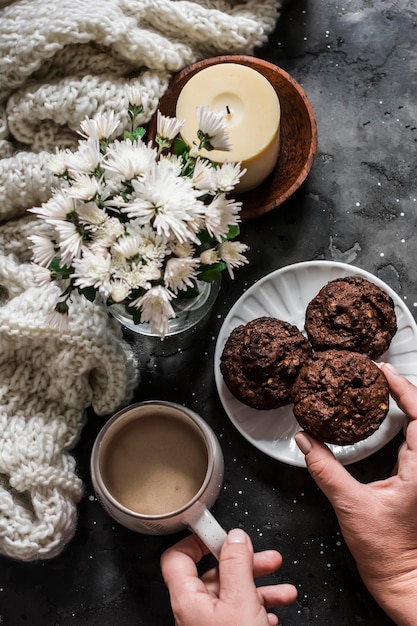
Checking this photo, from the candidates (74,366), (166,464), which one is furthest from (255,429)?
(74,366)

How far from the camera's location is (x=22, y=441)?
102 cm

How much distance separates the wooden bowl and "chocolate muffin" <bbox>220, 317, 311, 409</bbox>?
180 mm

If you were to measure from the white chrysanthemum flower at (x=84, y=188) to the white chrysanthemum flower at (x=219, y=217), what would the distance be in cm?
12

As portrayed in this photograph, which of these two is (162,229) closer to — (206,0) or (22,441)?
(22,441)

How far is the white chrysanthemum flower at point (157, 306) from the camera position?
2.39ft

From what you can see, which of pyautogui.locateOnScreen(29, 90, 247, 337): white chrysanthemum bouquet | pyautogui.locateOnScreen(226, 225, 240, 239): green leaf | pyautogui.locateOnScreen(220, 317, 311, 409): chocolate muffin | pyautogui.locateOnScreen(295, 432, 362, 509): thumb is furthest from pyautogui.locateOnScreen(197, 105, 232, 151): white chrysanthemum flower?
pyautogui.locateOnScreen(295, 432, 362, 509): thumb

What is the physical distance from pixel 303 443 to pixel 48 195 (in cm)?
51

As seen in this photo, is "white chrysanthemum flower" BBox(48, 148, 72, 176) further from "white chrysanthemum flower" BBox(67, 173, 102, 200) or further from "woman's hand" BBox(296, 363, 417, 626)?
"woman's hand" BBox(296, 363, 417, 626)

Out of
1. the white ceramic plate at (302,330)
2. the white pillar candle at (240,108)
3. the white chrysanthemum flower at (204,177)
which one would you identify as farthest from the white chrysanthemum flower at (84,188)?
the white ceramic plate at (302,330)

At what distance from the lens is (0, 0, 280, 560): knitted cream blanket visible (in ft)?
3.34

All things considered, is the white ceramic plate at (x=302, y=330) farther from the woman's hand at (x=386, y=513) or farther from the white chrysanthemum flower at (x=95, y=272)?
the white chrysanthemum flower at (x=95, y=272)

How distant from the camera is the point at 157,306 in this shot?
0.74 meters

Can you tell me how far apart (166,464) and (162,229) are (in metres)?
0.42

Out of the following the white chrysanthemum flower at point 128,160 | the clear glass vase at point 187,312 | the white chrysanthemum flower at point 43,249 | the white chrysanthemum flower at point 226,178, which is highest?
the white chrysanthemum flower at point 128,160
